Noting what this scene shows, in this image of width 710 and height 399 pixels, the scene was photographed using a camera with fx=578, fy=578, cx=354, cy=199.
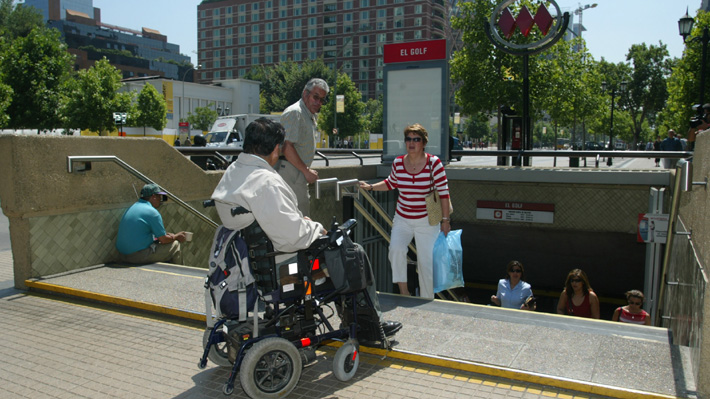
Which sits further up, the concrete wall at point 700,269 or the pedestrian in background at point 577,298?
the concrete wall at point 700,269

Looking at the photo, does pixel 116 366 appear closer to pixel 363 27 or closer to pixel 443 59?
pixel 443 59

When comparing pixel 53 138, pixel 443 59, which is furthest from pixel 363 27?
pixel 53 138

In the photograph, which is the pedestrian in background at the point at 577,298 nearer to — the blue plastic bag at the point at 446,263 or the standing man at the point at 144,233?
the blue plastic bag at the point at 446,263

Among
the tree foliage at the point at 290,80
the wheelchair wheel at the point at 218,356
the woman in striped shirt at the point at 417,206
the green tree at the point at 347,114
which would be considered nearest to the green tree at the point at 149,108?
the green tree at the point at 347,114

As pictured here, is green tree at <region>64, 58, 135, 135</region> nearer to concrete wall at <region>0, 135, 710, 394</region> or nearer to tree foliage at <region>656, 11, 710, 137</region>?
concrete wall at <region>0, 135, 710, 394</region>

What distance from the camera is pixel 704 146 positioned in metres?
4.16

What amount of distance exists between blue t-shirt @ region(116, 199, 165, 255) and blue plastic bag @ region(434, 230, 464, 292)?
3320 millimetres

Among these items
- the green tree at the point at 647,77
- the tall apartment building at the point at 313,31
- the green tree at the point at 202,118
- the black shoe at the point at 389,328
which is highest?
the tall apartment building at the point at 313,31

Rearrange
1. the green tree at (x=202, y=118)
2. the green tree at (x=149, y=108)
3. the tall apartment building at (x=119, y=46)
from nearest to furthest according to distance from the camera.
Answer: the green tree at (x=149, y=108), the green tree at (x=202, y=118), the tall apartment building at (x=119, y=46)

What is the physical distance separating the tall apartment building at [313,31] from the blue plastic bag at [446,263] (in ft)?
294

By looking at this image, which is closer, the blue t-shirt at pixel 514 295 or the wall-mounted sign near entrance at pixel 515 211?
the blue t-shirt at pixel 514 295

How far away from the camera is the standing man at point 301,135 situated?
201 inches

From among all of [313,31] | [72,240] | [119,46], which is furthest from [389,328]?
[119,46]

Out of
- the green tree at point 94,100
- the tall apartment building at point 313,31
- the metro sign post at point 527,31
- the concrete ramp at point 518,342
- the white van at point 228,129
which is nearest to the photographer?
the concrete ramp at point 518,342
